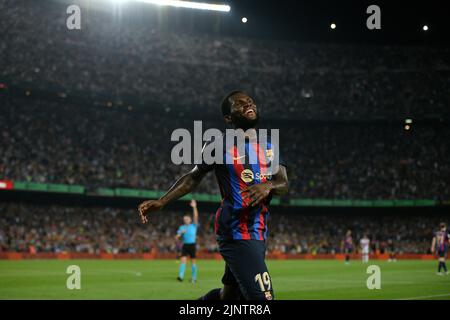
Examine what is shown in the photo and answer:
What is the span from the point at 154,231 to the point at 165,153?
818 centimetres

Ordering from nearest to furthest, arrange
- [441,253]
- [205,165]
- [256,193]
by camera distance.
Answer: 1. [256,193]
2. [205,165]
3. [441,253]

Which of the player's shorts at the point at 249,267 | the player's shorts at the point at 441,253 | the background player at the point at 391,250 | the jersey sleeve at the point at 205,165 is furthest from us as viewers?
the background player at the point at 391,250

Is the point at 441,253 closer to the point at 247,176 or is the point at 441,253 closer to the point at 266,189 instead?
the point at 247,176

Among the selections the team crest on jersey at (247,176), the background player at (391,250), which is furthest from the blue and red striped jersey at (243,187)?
the background player at (391,250)

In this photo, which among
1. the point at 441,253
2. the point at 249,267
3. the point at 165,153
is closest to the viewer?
the point at 249,267

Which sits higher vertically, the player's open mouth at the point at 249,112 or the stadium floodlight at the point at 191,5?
the stadium floodlight at the point at 191,5

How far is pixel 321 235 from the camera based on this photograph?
6122cm

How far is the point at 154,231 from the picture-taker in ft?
175

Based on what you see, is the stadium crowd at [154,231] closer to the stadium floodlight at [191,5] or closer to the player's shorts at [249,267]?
the stadium floodlight at [191,5]

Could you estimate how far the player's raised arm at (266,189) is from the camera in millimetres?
6051

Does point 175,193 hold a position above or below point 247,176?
below

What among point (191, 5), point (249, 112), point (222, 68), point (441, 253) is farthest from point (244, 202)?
point (222, 68)

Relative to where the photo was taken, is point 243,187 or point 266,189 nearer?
point 266,189

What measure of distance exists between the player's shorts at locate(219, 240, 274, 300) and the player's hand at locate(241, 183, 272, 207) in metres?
0.53
